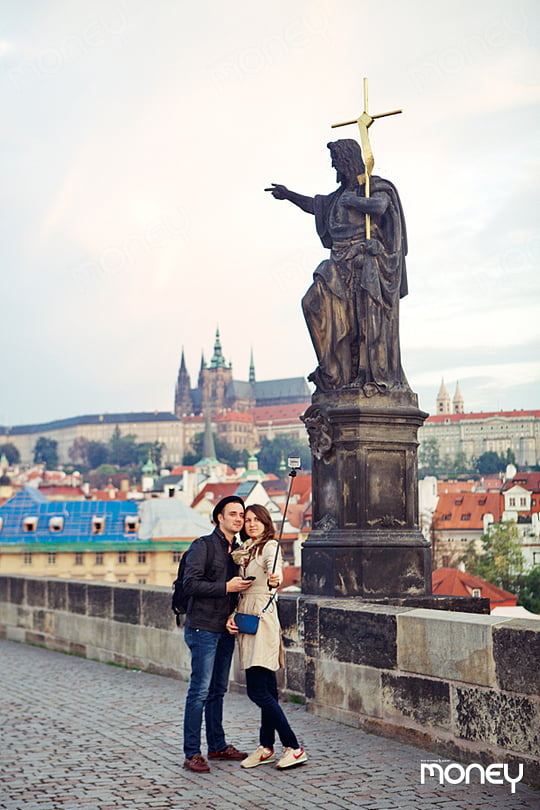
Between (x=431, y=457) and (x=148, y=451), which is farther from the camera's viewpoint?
(x=148, y=451)

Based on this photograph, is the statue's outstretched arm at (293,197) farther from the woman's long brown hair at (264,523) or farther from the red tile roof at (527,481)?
the red tile roof at (527,481)

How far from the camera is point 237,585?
196 inches

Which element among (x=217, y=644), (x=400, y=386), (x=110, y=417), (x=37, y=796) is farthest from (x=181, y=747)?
(x=110, y=417)

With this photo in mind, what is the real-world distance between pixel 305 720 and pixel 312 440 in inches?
72.5

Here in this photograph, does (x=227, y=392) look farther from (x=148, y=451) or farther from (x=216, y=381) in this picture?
(x=148, y=451)

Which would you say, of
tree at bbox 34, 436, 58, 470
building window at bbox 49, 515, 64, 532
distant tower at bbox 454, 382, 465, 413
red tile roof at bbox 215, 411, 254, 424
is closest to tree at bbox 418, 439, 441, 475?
building window at bbox 49, 515, 64, 532

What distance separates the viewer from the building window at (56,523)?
5312cm

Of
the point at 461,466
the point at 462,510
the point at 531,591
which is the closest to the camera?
the point at 531,591

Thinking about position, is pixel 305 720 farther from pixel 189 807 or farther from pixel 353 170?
pixel 353 170

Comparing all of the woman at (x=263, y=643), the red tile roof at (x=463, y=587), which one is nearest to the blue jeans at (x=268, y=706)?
the woman at (x=263, y=643)

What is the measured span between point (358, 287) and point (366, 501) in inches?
54.8

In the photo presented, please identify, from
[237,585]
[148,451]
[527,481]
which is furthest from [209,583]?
[148,451]

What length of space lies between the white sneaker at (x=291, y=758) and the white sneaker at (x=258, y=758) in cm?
13

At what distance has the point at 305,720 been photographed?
595 centimetres
